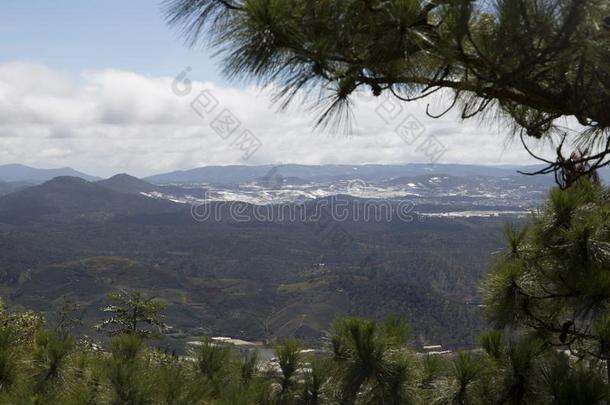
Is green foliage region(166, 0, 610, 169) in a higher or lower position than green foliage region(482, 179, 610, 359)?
higher

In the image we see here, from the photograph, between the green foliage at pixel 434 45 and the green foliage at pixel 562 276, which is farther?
the green foliage at pixel 562 276

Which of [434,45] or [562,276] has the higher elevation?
[434,45]

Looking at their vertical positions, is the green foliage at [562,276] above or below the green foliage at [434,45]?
below

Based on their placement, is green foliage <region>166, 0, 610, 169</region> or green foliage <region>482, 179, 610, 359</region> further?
green foliage <region>482, 179, 610, 359</region>

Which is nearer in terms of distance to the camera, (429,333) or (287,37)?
(287,37)

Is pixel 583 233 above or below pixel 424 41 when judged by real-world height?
below

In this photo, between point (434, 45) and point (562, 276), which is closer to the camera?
point (434, 45)

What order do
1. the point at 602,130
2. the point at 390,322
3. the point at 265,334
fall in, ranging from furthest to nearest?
Answer: the point at 265,334 → the point at 390,322 → the point at 602,130

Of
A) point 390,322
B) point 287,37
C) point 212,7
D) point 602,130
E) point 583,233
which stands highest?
point 212,7

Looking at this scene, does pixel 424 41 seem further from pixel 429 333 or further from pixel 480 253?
pixel 480 253

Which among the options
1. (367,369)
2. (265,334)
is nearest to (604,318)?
(367,369)

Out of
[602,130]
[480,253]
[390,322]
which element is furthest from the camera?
[480,253]
